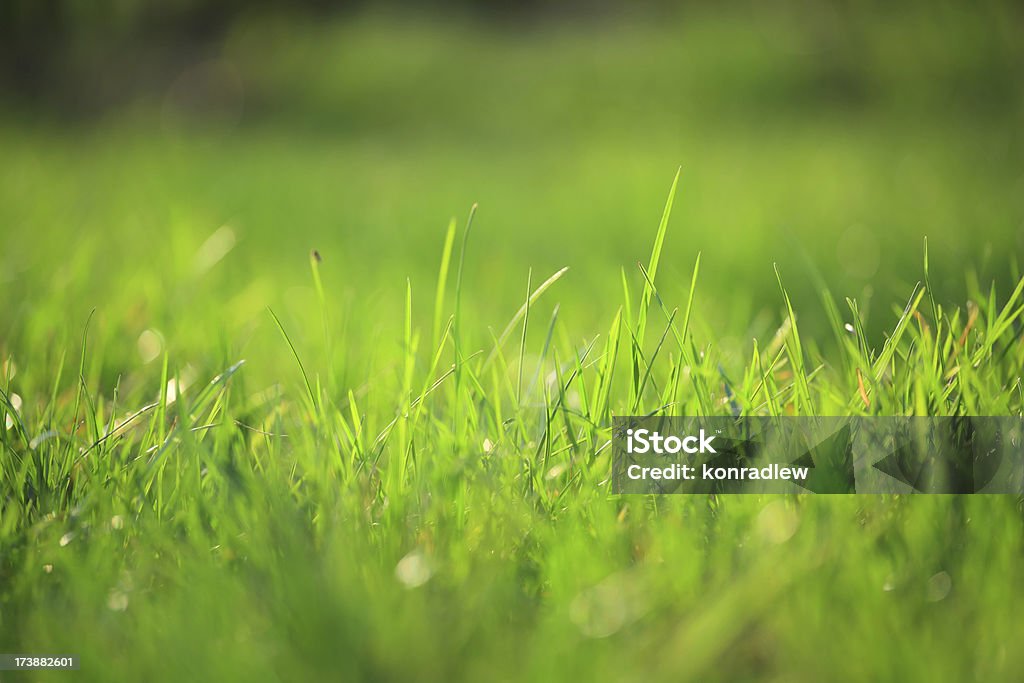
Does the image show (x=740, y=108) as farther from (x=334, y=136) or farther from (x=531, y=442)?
(x=531, y=442)

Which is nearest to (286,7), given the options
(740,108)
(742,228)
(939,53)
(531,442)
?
(740,108)

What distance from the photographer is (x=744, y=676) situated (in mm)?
573

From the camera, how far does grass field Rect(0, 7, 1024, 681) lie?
1.92ft

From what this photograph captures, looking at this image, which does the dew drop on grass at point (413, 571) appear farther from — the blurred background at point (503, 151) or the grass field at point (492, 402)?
the blurred background at point (503, 151)

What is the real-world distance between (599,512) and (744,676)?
0.65 ft

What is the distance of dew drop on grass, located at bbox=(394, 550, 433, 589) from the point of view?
0.62 meters

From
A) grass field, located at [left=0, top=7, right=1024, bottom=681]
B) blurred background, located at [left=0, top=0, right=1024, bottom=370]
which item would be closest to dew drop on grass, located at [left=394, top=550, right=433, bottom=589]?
grass field, located at [left=0, top=7, right=1024, bottom=681]

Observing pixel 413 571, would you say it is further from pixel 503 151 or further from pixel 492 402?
pixel 503 151

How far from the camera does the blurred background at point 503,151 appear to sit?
179 centimetres

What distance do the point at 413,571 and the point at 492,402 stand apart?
0.41 m

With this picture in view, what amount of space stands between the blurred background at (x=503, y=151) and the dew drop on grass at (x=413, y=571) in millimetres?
483

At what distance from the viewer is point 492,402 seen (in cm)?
103

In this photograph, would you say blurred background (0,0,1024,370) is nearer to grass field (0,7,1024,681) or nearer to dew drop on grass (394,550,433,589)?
grass field (0,7,1024,681)

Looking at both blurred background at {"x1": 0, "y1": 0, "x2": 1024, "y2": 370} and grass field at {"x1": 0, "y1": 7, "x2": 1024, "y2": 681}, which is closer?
grass field at {"x1": 0, "y1": 7, "x2": 1024, "y2": 681}
